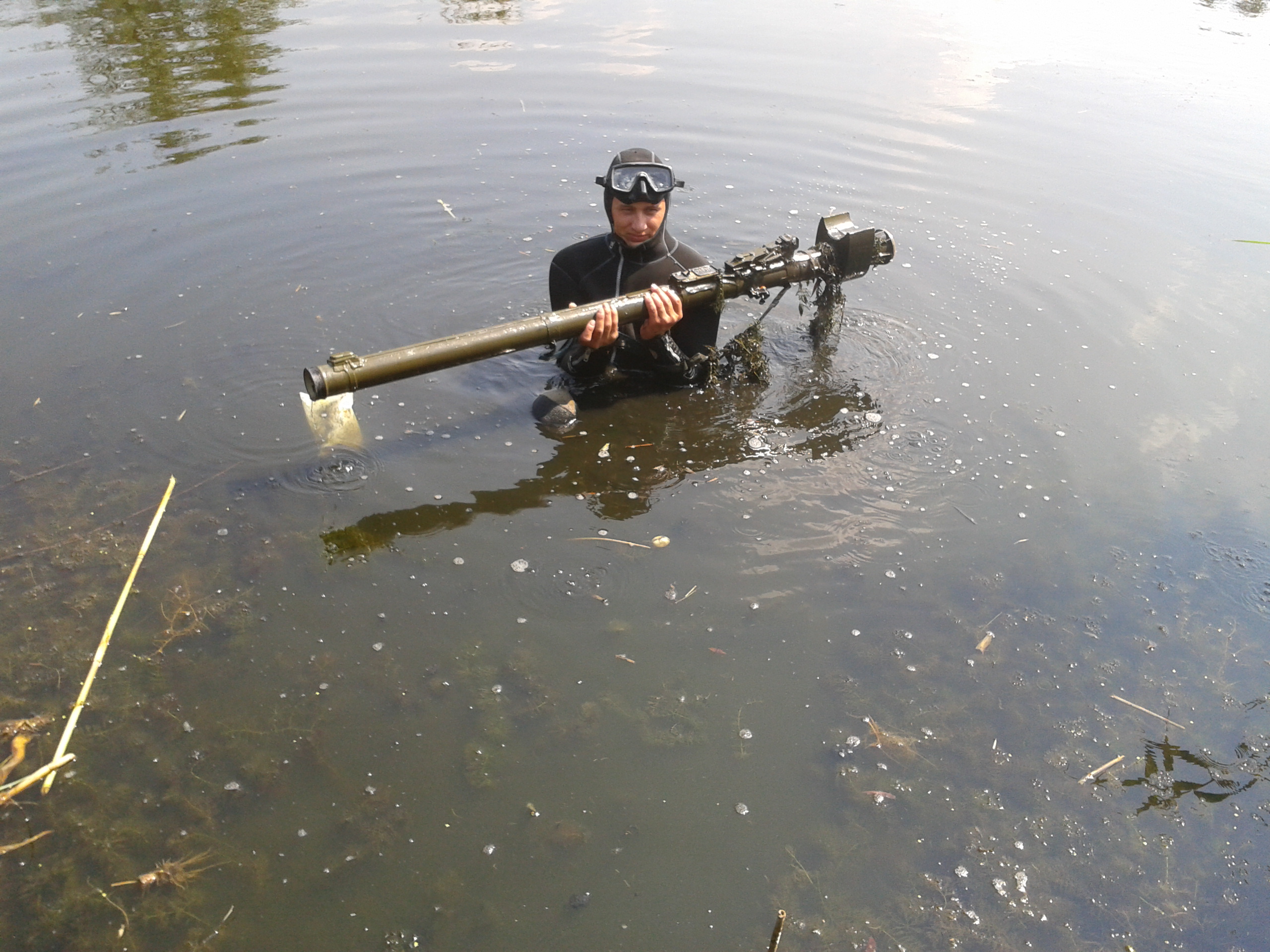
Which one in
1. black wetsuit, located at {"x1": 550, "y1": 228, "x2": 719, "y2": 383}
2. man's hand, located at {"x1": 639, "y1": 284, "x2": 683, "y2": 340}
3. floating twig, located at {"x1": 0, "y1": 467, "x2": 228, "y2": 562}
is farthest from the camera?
black wetsuit, located at {"x1": 550, "y1": 228, "x2": 719, "y2": 383}

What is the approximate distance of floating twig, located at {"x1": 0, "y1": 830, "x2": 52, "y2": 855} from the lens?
3.40 meters

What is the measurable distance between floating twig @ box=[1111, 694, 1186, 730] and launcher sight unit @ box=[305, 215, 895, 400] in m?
3.12

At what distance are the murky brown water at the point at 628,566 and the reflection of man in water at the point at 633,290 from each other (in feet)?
0.96

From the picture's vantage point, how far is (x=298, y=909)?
10.8 ft

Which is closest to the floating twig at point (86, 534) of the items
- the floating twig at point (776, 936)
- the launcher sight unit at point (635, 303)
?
the launcher sight unit at point (635, 303)

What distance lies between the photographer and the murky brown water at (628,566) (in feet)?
11.3

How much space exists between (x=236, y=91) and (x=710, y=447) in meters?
8.66

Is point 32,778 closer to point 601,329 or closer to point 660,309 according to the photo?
point 601,329

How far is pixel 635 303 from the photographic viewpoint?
18.2 feet

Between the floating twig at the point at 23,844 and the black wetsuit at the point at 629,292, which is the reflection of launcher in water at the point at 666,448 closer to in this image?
the black wetsuit at the point at 629,292

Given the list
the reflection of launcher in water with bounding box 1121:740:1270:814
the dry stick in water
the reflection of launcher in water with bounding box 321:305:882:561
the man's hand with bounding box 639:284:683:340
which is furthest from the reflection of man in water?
the reflection of launcher in water with bounding box 1121:740:1270:814

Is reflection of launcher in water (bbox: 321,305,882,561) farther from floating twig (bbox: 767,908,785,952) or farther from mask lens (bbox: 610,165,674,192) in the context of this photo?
floating twig (bbox: 767,908,785,952)

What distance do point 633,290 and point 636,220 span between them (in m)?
0.46

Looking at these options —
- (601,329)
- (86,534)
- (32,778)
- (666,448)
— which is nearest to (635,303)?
(601,329)
